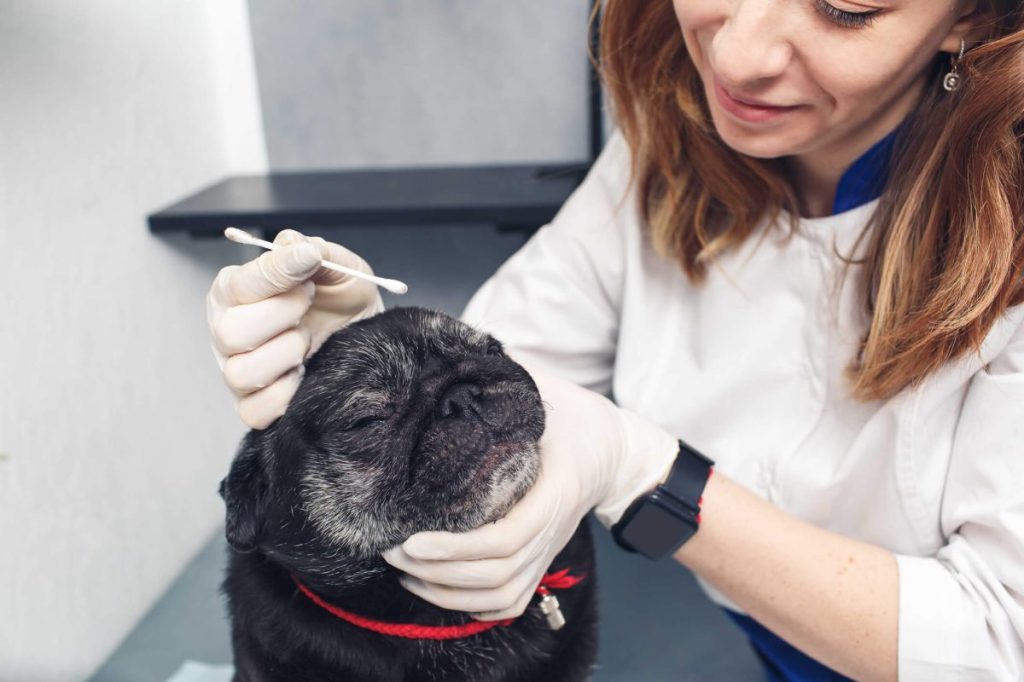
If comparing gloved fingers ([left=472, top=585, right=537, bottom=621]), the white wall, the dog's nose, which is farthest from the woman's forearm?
the white wall

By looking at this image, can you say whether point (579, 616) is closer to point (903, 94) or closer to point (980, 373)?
point (980, 373)

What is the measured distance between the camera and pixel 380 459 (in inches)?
37.2

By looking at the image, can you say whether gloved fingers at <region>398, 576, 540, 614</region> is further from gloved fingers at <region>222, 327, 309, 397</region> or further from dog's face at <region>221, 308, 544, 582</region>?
gloved fingers at <region>222, 327, 309, 397</region>

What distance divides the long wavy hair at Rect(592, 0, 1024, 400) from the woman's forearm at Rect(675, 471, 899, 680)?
206mm

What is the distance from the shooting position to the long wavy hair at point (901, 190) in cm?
93

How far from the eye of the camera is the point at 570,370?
144cm

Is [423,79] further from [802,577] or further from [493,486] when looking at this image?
[802,577]

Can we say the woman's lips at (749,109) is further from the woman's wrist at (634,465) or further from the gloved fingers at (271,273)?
the gloved fingers at (271,273)

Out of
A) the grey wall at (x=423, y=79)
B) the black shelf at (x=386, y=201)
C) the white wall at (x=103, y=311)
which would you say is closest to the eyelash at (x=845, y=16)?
the black shelf at (x=386, y=201)

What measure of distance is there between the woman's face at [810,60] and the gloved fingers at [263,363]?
60 cm

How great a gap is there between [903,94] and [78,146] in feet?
4.44

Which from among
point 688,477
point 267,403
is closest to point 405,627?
point 267,403

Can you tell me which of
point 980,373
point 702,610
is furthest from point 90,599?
point 980,373

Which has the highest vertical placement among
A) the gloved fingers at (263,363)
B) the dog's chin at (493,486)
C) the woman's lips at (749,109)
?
the woman's lips at (749,109)
